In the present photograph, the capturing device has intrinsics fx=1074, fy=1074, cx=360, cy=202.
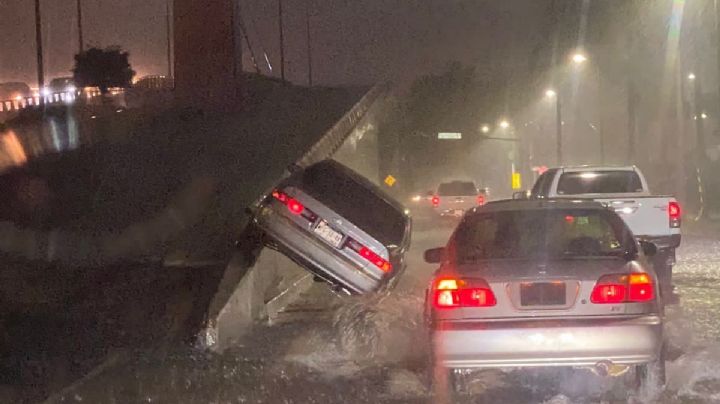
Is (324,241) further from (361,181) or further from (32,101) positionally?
(32,101)

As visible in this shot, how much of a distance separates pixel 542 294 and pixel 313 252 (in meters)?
3.75

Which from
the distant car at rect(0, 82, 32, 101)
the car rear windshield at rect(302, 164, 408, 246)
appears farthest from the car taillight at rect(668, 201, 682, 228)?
the distant car at rect(0, 82, 32, 101)

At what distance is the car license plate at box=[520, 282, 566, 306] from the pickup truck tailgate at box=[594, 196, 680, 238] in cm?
899

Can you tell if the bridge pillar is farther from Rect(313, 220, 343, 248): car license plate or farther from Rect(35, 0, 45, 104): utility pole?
→ Rect(313, 220, 343, 248): car license plate

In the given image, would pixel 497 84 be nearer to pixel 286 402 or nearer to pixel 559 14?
pixel 559 14

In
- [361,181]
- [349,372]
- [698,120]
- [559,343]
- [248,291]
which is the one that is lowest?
[698,120]

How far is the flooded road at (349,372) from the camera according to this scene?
8.88 m

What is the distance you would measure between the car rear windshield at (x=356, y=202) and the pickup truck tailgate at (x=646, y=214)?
5.40 m

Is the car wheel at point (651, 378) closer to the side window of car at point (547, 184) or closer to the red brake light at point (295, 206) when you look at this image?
the red brake light at point (295, 206)

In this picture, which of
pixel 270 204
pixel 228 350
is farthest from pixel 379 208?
pixel 228 350

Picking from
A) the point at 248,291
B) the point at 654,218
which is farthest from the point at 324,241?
the point at 654,218

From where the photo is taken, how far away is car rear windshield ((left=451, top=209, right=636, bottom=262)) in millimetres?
8758

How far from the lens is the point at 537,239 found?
914 centimetres

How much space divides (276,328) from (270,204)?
2351 millimetres
